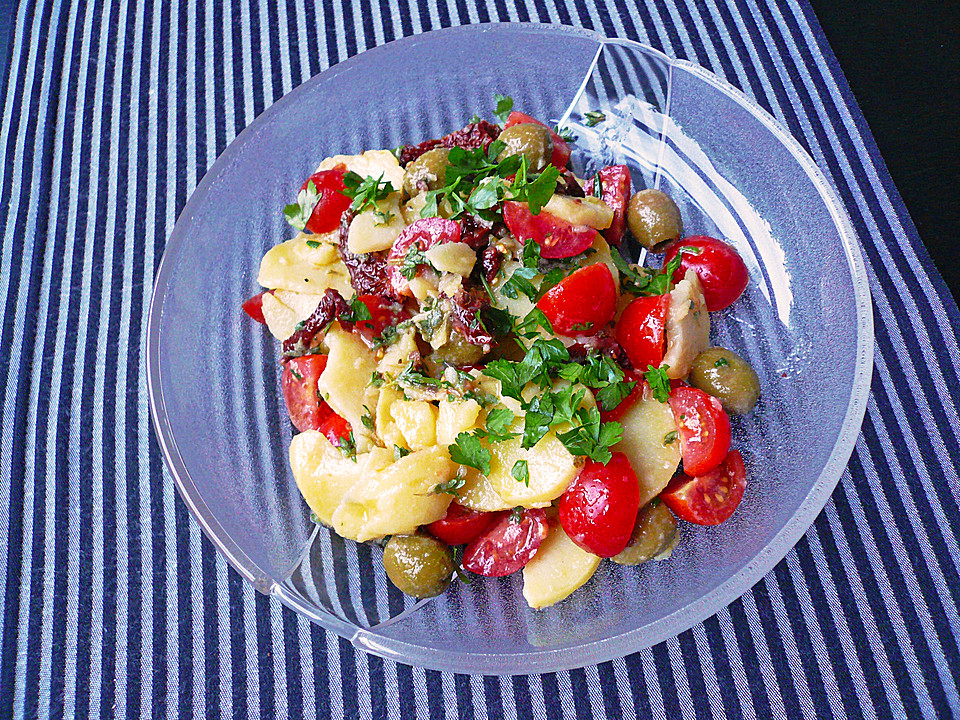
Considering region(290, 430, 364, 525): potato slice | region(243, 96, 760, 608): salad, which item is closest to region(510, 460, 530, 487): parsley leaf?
region(243, 96, 760, 608): salad

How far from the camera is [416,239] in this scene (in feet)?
6.22

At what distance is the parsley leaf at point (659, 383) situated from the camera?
177cm

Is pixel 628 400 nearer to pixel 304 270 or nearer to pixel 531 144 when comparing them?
pixel 531 144

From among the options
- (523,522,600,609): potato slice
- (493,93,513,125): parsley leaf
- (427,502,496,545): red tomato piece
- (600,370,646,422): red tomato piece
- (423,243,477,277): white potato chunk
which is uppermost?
(493,93,513,125): parsley leaf

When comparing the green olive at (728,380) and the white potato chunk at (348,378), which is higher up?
the white potato chunk at (348,378)

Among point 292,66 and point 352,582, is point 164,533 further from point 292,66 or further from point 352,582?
point 292,66

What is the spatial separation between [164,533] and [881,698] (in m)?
1.89

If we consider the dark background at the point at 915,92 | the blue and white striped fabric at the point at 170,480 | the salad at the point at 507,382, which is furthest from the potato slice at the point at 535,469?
the dark background at the point at 915,92

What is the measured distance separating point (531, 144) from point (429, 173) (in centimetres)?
27

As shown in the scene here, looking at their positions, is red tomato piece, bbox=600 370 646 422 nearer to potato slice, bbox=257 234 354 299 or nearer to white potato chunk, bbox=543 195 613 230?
white potato chunk, bbox=543 195 613 230

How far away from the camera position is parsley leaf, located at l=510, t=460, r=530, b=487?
170 centimetres

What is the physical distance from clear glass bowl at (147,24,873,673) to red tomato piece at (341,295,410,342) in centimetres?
40

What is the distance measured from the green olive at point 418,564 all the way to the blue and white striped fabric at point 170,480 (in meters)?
0.37

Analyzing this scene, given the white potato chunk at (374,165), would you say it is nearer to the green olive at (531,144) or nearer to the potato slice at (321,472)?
the green olive at (531,144)
